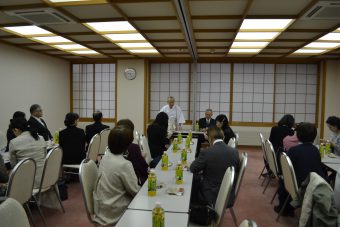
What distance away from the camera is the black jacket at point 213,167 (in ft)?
7.97

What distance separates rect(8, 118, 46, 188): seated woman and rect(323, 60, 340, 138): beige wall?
6842mm

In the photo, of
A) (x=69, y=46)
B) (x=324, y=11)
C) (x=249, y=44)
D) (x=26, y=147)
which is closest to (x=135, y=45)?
(x=69, y=46)

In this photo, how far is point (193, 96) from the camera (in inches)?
305

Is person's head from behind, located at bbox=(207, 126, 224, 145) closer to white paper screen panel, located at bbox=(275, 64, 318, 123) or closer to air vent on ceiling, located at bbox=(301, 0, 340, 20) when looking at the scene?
air vent on ceiling, located at bbox=(301, 0, 340, 20)

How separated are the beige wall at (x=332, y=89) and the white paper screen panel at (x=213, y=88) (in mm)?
2489

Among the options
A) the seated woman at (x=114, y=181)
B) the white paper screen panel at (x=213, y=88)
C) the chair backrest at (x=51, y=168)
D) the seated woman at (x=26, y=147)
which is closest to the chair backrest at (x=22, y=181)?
the chair backrest at (x=51, y=168)

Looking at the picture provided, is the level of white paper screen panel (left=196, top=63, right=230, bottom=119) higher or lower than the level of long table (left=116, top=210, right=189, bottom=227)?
higher

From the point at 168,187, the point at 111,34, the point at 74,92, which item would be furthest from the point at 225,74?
the point at 168,187

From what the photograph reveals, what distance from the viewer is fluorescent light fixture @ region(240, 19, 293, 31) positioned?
3.76 m

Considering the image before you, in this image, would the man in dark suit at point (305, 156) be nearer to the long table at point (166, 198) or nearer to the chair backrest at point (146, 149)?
the long table at point (166, 198)

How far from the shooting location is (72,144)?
13.0 ft

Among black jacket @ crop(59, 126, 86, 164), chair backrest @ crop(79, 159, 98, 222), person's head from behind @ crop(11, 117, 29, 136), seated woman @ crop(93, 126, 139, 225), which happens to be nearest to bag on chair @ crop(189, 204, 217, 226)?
seated woman @ crop(93, 126, 139, 225)

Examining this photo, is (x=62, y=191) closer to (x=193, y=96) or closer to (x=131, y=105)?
(x=131, y=105)

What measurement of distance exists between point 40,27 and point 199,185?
11.3ft
